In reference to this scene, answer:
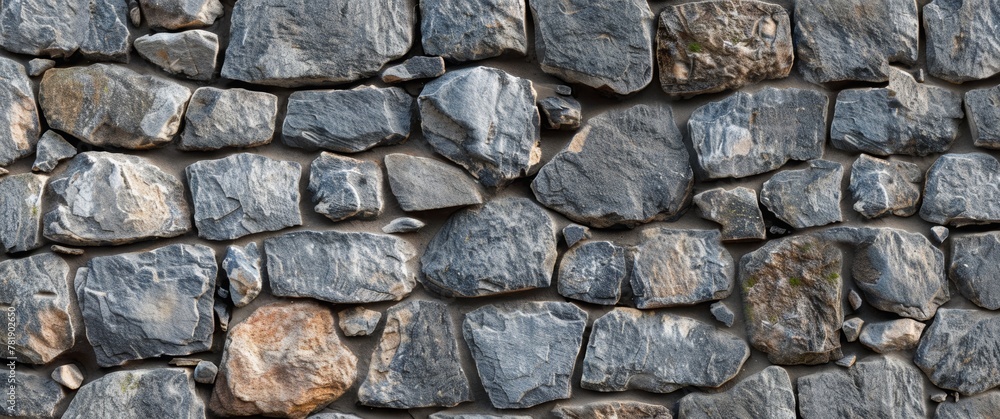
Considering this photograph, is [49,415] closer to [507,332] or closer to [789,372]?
[507,332]

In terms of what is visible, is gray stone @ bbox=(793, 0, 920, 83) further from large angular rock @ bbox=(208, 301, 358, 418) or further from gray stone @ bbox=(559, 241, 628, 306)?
large angular rock @ bbox=(208, 301, 358, 418)

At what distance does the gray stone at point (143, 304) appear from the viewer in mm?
1437

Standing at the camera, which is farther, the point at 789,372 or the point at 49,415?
the point at 789,372

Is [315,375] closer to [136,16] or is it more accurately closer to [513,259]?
[513,259]

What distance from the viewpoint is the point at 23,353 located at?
4.69 ft

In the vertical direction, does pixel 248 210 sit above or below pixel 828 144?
below

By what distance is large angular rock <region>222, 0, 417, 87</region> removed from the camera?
4.86 ft

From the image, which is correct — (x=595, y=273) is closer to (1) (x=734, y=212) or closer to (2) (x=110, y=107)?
(1) (x=734, y=212)

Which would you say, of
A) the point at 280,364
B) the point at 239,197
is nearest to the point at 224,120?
the point at 239,197

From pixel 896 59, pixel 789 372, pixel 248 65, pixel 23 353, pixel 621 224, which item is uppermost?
pixel 896 59

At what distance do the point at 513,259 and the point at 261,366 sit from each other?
0.57 m

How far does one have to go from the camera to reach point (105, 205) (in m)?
1.43

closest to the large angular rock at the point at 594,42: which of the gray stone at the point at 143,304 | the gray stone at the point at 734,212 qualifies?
the gray stone at the point at 734,212

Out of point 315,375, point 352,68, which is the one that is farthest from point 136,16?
point 315,375
